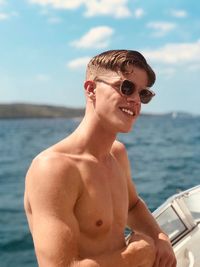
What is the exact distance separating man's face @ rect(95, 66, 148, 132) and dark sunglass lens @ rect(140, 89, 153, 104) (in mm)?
50

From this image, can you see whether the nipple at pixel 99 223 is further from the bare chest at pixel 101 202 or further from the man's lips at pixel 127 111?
the man's lips at pixel 127 111

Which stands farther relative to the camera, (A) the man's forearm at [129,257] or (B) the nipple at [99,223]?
(B) the nipple at [99,223]

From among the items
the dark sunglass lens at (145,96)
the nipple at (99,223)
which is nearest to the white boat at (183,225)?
the nipple at (99,223)

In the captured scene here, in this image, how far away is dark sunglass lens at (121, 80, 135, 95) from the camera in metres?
1.78

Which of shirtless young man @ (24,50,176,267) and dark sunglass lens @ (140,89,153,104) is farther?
dark sunglass lens @ (140,89,153,104)

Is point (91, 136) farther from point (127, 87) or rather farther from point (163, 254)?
point (163, 254)

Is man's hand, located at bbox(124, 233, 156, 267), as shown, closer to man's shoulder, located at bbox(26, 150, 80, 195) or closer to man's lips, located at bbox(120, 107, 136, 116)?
man's shoulder, located at bbox(26, 150, 80, 195)

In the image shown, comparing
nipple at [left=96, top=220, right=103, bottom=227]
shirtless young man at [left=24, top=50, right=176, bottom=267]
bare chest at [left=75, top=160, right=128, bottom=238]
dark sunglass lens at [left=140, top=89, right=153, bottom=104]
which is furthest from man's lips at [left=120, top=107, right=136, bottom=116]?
nipple at [left=96, top=220, right=103, bottom=227]

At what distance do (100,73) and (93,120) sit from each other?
0.20 meters

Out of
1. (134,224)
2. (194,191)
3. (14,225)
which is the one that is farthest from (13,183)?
(134,224)

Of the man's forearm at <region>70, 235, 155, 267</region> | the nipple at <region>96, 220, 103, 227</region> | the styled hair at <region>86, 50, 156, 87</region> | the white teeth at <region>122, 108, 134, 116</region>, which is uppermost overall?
the styled hair at <region>86, 50, 156, 87</region>

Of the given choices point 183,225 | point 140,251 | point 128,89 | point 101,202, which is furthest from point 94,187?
point 183,225

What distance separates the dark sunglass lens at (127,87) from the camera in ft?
5.85

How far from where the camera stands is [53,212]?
5.25 feet
